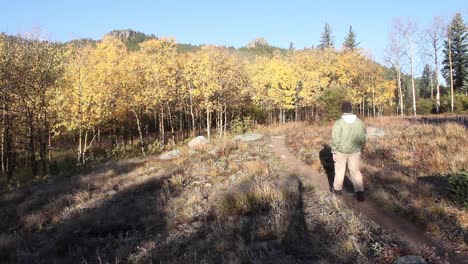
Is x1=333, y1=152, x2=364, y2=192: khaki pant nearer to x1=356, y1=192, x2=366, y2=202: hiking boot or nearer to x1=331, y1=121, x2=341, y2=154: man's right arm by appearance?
x1=356, y1=192, x2=366, y2=202: hiking boot

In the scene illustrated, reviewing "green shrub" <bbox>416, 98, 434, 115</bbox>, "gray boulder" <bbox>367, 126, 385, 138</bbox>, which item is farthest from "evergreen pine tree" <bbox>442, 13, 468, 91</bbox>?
"gray boulder" <bbox>367, 126, 385, 138</bbox>

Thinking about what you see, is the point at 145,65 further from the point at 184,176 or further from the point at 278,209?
the point at 278,209

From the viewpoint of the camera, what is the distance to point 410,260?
4562 millimetres

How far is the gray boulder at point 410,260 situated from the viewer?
4.51 metres

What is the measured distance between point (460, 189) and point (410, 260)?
2.75m

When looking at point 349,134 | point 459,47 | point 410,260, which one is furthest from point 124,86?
point 459,47

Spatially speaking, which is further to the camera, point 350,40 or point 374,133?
point 350,40

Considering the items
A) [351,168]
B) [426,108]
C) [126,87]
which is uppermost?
[126,87]

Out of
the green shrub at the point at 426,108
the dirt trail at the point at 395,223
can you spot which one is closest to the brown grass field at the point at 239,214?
the dirt trail at the point at 395,223

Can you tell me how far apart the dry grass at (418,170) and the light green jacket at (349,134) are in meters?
1.03

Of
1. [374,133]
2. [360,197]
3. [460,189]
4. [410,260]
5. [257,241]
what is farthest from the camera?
[374,133]

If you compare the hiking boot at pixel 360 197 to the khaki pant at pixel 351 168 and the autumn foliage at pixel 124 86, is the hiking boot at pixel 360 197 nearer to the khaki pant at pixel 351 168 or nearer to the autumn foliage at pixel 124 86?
the khaki pant at pixel 351 168

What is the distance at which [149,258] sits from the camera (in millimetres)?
6312

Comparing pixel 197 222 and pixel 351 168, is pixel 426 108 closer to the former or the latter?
pixel 351 168
